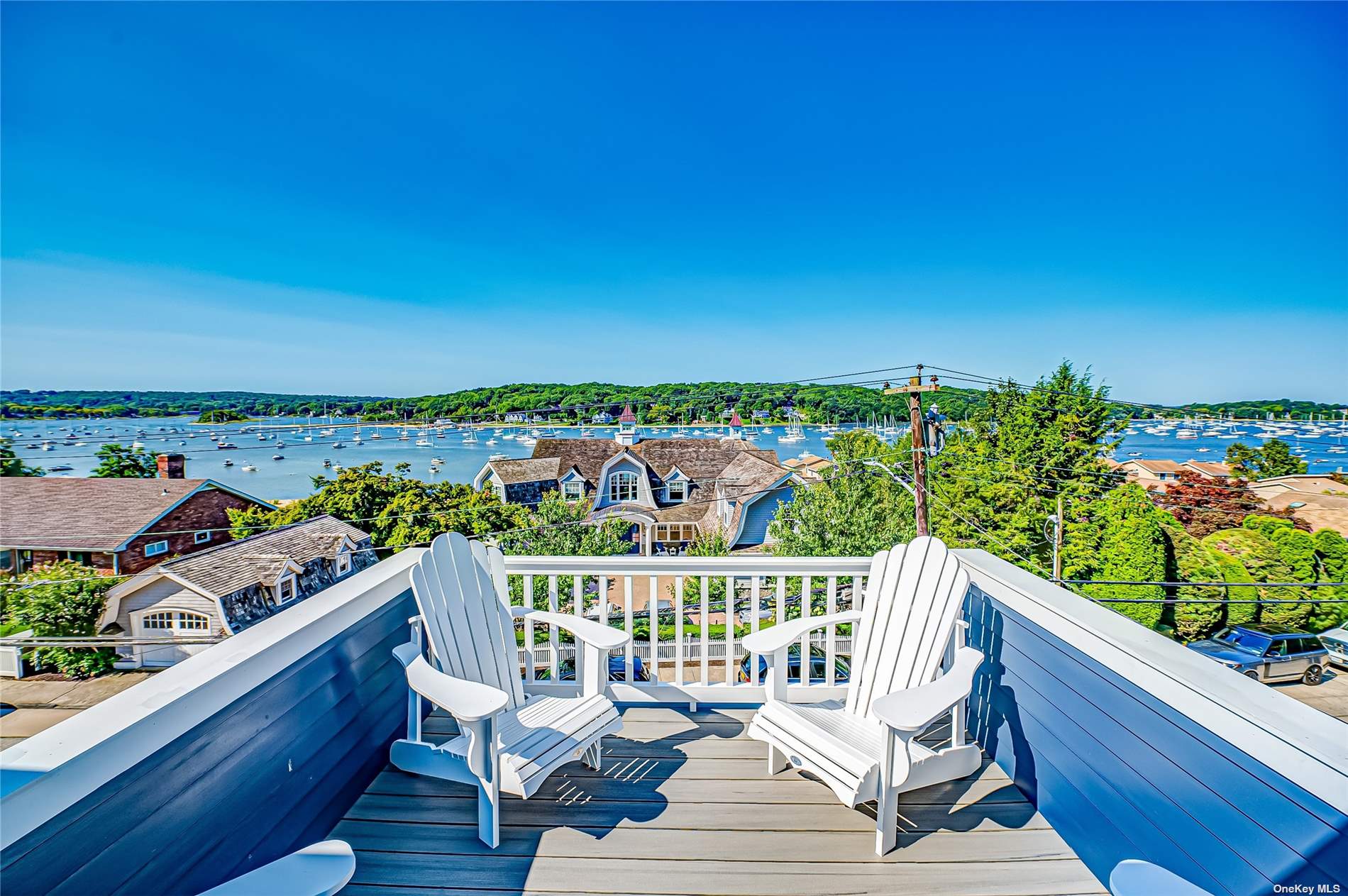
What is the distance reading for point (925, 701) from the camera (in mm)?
1979

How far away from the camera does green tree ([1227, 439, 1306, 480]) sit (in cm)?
1236

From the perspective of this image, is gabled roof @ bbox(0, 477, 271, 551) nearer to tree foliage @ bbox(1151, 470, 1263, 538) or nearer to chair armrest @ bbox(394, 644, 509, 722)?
chair armrest @ bbox(394, 644, 509, 722)

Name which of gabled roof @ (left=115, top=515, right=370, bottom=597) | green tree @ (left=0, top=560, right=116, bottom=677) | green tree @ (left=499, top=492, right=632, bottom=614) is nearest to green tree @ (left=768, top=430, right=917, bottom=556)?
green tree @ (left=499, top=492, right=632, bottom=614)

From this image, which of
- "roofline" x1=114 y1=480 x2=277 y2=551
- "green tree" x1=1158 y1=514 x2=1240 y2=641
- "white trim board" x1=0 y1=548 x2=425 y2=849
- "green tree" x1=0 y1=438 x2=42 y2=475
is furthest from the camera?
"green tree" x1=1158 y1=514 x2=1240 y2=641

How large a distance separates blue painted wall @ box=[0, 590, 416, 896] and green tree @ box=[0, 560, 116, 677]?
5.57 meters

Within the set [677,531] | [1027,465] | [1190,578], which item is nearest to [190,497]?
[677,531]

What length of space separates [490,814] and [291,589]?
5.73m

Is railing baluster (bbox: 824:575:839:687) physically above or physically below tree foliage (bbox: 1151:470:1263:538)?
above

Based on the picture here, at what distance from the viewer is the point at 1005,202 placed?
13.2m

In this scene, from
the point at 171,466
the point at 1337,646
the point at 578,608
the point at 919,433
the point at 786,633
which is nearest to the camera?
the point at 786,633

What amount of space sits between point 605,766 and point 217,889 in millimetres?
1563

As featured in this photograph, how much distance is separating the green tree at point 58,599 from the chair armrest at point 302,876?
6.65 meters

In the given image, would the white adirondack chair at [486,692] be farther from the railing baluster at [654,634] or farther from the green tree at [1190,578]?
the green tree at [1190,578]

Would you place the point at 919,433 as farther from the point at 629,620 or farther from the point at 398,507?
the point at 398,507
